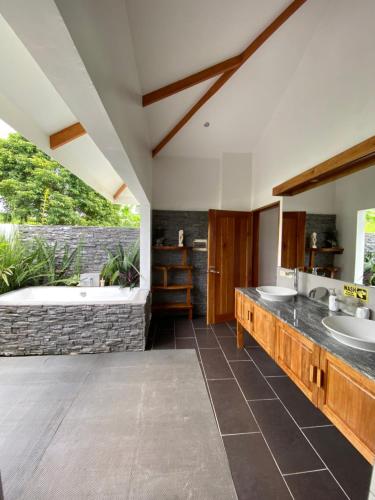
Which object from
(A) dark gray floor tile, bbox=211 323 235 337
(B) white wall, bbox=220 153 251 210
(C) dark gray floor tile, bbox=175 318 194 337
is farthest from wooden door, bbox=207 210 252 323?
(C) dark gray floor tile, bbox=175 318 194 337

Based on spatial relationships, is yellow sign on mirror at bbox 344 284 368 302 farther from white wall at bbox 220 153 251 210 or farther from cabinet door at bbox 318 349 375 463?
white wall at bbox 220 153 251 210

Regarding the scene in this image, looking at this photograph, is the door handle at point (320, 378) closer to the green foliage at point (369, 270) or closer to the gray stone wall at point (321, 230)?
the green foliage at point (369, 270)

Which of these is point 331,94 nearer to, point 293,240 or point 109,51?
point 293,240

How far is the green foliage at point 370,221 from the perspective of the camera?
178 cm

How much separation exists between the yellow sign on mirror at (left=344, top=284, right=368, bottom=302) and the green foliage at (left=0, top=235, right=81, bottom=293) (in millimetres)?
4191

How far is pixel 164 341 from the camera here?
3215mm

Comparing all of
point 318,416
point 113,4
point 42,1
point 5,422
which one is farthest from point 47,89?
point 318,416

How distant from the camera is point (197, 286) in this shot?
437 centimetres

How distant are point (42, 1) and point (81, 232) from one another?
4.16 metres

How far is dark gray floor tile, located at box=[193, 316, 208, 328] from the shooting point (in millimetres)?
3799

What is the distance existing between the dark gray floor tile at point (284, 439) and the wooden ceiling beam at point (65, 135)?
337cm

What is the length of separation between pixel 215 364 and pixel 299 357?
1.29 m

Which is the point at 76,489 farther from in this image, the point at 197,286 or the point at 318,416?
the point at 197,286

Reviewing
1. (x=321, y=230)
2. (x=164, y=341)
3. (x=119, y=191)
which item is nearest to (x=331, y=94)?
(x=321, y=230)
